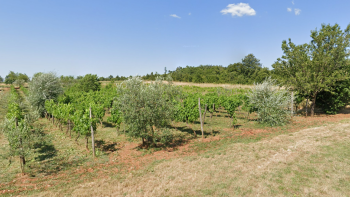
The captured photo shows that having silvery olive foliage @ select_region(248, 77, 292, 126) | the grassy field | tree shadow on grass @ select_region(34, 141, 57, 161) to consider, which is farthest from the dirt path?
silvery olive foliage @ select_region(248, 77, 292, 126)

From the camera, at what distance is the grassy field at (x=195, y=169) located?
26.5 feet

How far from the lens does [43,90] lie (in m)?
28.5

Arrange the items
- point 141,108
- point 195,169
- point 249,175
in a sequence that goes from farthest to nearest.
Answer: point 141,108, point 195,169, point 249,175

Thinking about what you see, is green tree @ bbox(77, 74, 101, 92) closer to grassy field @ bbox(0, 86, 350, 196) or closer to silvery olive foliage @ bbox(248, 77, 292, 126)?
grassy field @ bbox(0, 86, 350, 196)

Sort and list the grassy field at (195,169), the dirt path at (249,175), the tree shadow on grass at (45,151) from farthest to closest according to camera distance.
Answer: the tree shadow on grass at (45,151) < the grassy field at (195,169) < the dirt path at (249,175)

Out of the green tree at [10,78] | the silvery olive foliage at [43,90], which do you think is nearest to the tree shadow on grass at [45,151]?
the silvery olive foliage at [43,90]

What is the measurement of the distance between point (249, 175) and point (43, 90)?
31329 mm

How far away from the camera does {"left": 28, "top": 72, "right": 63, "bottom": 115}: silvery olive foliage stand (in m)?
27.9

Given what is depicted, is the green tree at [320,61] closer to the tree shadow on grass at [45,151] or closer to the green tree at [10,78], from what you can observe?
the tree shadow on grass at [45,151]

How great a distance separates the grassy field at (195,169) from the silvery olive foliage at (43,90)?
16428mm

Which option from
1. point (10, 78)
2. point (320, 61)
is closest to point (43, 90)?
point (320, 61)

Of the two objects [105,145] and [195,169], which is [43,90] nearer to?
[105,145]

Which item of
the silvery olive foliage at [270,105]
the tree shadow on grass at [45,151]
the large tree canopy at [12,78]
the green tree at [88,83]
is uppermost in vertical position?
the large tree canopy at [12,78]

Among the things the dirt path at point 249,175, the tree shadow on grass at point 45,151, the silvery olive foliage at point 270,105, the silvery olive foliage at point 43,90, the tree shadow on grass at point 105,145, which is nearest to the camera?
the dirt path at point 249,175
